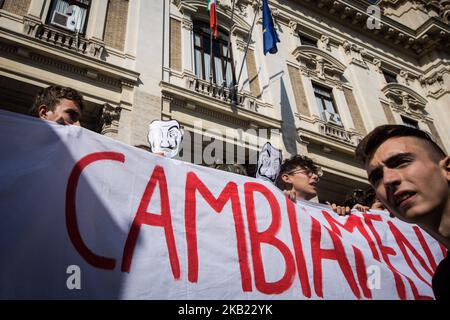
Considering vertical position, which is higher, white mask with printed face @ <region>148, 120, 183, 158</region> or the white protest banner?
white mask with printed face @ <region>148, 120, 183, 158</region>

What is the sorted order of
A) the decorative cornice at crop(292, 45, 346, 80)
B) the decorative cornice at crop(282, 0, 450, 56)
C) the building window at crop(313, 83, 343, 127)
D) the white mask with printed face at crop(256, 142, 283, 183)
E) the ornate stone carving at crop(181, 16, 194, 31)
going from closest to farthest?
the white mask with printed face at crop(256, 142, 283, 183) → the ornate stone carving at crop(181, 16, 194, 31) → the building window at crop(313, 83, 343, 127) → the decorative cornice at crop(292, 45, 346, 80) → the decorative cornice at crop(282, 0, 450, 56)

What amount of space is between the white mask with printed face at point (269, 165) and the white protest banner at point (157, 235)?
1.80ft

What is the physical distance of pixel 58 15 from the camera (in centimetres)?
734

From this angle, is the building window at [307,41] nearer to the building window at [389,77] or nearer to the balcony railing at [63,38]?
the building window at [389,77]

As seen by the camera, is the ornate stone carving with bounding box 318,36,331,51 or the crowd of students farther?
the ornate stone carving with bounding box 318,36,331,51

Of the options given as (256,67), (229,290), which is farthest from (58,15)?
(229,290)

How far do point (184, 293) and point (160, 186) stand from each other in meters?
0.87

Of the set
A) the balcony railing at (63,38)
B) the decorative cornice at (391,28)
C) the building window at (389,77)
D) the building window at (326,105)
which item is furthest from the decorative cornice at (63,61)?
the building window at (389,77)

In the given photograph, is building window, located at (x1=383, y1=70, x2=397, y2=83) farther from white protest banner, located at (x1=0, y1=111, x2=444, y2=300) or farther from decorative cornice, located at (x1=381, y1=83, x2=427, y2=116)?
white protest banner, located at (x1=0, y1=111, x2=444, y2=300)

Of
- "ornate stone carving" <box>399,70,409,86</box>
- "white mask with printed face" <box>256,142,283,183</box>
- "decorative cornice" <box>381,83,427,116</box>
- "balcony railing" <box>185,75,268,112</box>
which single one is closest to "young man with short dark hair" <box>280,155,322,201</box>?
"white mask with printed face" <box>256,142,283,183</box>

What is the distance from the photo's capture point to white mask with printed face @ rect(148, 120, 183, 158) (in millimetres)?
3441

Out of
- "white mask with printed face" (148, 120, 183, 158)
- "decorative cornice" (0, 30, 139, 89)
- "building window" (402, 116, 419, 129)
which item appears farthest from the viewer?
"building window" (402, 116, 419, 129)

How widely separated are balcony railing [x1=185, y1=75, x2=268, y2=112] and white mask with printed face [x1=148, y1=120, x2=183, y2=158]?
181 inches

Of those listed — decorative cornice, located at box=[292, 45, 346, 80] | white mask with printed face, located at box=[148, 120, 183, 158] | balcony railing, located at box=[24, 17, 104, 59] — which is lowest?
white mask with printed face, located at box=[148, 120, 183, 158]
